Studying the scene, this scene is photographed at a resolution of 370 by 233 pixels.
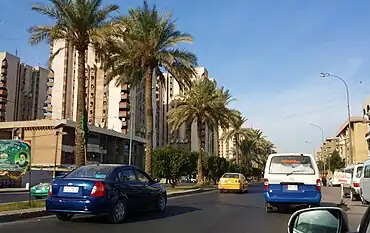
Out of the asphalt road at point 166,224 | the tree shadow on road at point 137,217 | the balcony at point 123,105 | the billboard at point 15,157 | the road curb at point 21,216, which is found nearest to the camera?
the asphalt road at point 166,224

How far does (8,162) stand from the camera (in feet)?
57.9

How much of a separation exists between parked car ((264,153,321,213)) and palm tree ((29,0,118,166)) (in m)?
9.95

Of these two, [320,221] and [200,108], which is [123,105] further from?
[320,221]

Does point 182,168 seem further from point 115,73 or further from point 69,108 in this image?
point 69,108

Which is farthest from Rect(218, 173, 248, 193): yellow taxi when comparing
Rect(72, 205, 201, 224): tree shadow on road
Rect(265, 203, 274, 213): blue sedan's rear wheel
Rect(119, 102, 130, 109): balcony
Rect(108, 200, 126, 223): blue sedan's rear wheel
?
Rect(119, 102, 130, 109): balcony

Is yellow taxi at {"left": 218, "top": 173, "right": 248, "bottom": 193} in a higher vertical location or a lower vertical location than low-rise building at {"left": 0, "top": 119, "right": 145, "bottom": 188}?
lower

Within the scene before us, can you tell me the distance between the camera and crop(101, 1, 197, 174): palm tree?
28031 millimetres

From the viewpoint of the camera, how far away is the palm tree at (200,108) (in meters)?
42.7

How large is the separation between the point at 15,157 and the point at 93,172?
29.4 feet

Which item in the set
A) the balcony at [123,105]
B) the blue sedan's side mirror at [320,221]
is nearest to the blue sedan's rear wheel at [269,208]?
the blue sedan's side mirror at [320,221]

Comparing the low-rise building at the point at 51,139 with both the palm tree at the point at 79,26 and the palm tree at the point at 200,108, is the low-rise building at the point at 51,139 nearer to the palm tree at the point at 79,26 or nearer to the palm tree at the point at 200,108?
the palm tree at the point at 200,108

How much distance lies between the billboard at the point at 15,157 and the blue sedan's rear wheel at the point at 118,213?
7.20 meters

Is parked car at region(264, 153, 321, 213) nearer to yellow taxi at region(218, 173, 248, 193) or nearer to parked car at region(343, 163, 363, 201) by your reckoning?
parked car at region(343, 163, 363, 201)

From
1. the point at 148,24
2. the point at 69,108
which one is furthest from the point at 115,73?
the point at 69,108
